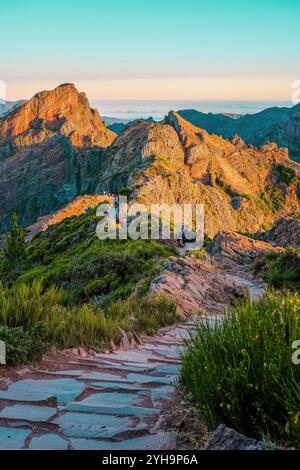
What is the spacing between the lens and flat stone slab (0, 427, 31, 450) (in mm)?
3698

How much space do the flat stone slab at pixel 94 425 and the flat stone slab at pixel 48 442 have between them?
0.11m

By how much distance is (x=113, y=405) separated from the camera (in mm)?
4625

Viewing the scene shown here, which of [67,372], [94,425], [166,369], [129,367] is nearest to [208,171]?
[166,369]

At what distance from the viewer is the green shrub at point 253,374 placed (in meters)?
3.29

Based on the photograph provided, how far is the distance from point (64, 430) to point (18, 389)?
43.9 inches

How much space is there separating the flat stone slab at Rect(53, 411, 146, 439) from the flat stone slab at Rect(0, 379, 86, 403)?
0.47 m

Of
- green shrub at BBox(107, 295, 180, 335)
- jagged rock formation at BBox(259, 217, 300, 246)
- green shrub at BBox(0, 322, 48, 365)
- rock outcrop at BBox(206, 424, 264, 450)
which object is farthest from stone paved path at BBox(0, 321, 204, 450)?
jagged rock formation at BBox(259, 217, 300, 246)

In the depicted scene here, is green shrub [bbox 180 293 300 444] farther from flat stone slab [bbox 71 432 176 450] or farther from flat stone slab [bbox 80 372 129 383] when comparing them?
flat stone slab [bbox 80 372 129 383]

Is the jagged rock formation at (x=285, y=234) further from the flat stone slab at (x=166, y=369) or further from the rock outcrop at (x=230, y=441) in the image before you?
the rock outcrop at (x=230, y=441)

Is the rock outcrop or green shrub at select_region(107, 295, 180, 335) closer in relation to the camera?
the rock outcrop

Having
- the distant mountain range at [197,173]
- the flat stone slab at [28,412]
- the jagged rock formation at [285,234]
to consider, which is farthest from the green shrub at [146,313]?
the distant mountain range at [197,173]

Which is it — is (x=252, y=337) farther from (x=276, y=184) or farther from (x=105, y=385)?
(x=276, y=184)
